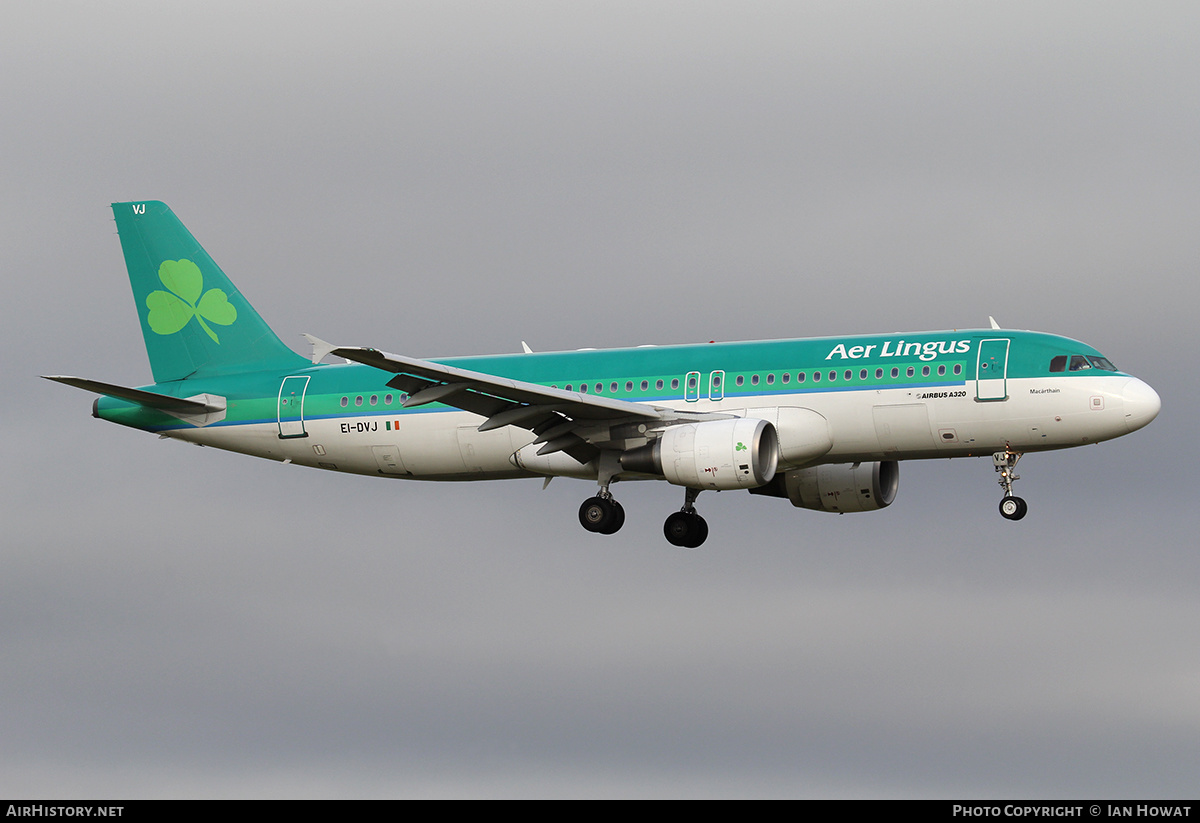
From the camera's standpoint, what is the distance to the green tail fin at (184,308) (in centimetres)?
5328

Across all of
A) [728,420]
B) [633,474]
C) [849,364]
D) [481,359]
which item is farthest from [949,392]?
[481,359]

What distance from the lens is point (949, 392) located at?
4406 cm

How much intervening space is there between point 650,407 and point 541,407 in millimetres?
3197

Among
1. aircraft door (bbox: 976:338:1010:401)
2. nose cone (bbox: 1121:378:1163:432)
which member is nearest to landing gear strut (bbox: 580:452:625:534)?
aircraft door (bbox: 976:338:1010:401)

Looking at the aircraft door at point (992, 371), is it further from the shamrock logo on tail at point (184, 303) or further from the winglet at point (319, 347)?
the shamrock logo on tail at point (184, 303)

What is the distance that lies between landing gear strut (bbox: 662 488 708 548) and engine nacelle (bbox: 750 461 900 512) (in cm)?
233

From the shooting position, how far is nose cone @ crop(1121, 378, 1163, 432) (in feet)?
142

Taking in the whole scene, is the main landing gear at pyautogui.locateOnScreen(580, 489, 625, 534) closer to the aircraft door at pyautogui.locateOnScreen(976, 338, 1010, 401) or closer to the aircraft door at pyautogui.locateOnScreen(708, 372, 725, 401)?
the aircraft door at pyautogui.locateOnScreen(708, 372, 725, 401)

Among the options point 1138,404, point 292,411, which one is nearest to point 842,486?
point 1138,404

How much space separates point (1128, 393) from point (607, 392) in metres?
14.2

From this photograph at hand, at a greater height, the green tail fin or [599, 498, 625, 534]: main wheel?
the green tail fin

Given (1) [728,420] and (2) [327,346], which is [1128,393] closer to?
(1) [728,420]

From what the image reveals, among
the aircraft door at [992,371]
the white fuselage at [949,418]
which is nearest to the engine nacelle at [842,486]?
the white fuselage at [949,418]

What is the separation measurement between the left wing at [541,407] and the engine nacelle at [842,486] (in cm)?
637
